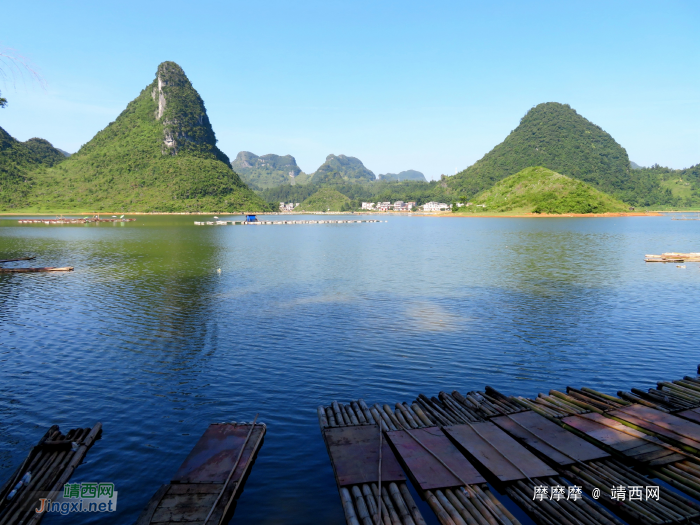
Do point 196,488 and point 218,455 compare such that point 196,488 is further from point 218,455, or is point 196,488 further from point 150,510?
point 218,455

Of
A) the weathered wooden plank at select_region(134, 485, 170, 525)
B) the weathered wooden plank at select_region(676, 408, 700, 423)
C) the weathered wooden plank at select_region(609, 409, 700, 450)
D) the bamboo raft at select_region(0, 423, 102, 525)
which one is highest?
the weathered wooden plank at select_region(609, 409, 700, 450)

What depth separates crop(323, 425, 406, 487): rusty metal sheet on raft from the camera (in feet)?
39.8

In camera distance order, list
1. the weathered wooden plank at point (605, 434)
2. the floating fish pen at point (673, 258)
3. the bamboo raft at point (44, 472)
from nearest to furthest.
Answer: the bamboo raft at point (44, 472) < the weathered wooden plank at point (605, 434) < the floating fish pen at point (673, 258)

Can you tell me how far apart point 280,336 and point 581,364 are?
18.3 m

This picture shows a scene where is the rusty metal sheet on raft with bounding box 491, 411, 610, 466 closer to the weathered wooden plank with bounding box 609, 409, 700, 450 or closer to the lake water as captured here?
the weathered wooden plank with bounding box 609, 409, 700, 450

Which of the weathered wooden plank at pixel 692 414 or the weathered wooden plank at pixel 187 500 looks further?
the weathered wooden plank at pixel 692 414

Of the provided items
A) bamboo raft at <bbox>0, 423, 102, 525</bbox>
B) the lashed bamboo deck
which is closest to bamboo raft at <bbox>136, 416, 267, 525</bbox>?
the lashed bamboo deck

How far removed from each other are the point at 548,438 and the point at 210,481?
11.0 metres

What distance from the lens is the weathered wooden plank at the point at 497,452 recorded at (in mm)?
12188

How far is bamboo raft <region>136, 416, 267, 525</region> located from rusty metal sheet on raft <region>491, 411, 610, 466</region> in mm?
9082

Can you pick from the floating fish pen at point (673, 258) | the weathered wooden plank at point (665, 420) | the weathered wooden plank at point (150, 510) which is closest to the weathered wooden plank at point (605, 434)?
the weathered wooden plank at point (665, 420)

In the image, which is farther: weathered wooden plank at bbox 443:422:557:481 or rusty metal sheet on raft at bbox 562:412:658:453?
rusty metal sheet on raft at bbox 562:412:658:453

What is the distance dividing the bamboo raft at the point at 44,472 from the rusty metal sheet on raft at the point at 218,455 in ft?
12.0

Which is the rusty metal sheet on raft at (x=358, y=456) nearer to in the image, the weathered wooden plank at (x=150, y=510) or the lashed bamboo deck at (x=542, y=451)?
the lashed bamboo deck at (x=542, y=451)
